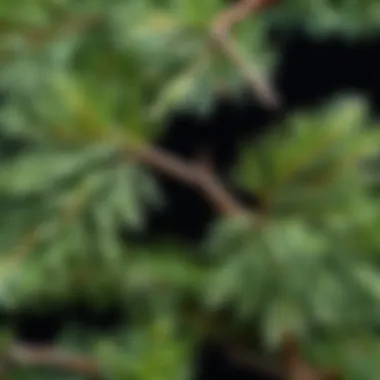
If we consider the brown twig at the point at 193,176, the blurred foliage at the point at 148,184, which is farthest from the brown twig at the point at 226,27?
the brown twig at the point at 193,176

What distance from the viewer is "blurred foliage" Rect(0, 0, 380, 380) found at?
791 millimetres

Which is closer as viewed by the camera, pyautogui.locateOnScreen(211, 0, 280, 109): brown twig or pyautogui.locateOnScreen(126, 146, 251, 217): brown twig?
pyautogui.locateOnScreen(211, 0, 280, 109): brown twig

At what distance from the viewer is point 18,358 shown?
903 mm

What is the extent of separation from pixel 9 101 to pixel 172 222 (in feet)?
1.70

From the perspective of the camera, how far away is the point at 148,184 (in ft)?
3.00

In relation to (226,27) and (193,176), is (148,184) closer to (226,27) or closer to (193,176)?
(193,176)

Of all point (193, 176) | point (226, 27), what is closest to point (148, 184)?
point (193, 176)

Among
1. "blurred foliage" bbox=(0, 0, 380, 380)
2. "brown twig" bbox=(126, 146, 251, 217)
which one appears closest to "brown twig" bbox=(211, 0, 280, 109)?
"blurred foliage" bbox=(0, 0, 380, 380)

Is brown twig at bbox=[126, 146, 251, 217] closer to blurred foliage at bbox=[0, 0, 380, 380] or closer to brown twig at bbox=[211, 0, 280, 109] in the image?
blurred foliage at bbox=[0, 0, 380, 380]

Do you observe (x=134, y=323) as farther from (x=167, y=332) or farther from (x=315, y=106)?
(x=315, y=106)

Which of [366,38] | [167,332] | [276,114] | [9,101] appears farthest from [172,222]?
[167,332]

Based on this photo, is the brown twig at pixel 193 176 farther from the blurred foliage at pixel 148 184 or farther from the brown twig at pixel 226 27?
the brown twig at pixel 226 27

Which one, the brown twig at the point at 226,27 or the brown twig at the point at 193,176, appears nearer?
the brown twig at the point at 226,27

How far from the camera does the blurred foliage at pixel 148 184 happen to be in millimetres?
791
